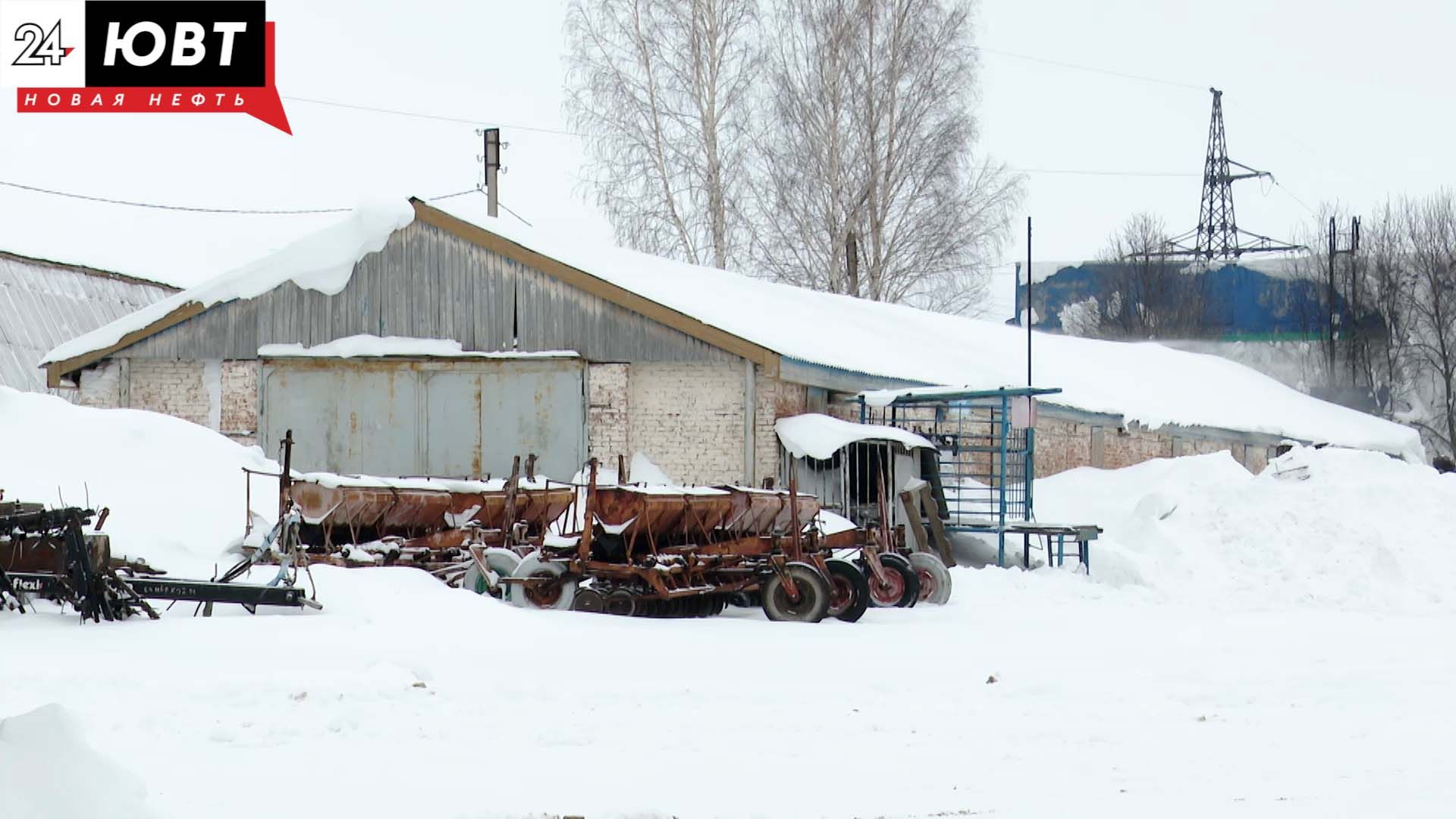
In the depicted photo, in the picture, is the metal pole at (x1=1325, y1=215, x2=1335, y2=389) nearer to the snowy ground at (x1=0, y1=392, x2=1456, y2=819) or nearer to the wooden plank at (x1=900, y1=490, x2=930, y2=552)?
the wooden plank at (x1=900, y1=490, x2=930, y2=552)

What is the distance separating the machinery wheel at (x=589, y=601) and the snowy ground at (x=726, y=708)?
493mm

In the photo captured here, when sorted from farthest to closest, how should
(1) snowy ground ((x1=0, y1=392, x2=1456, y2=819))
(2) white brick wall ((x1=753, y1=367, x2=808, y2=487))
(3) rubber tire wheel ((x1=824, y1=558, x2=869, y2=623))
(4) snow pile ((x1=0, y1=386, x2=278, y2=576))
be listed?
(2) white brick wall ((x1=753, y1=367, x2=808, y2=487)) < (4) snow pile ((x1=0, y1=386, x2=278, y2=576)) < (3) rubber tire wheel ((x1=824, y1=558, x2=869, y2=623)) < (1) snowy ground ((x1=0, y1=392, x2=1456, y2=819))

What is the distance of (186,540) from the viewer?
14758mm

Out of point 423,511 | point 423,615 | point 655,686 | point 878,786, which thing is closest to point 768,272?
point 423,511

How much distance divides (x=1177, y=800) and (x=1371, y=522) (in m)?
12.4

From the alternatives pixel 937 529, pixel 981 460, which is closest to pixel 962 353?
pixel 981 460

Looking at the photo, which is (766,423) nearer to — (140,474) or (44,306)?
(140,474)

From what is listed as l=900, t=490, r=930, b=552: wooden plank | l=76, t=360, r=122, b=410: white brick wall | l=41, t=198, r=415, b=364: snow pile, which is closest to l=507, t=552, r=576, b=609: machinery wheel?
l=900, t=490, r=930, b=552: wooden plank

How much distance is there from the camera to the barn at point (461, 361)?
66.5 feet

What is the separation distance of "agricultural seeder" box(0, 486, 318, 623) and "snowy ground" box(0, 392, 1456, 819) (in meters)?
0.21

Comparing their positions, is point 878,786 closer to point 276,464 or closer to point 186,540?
point 186,540

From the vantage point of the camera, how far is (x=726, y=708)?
8.63m

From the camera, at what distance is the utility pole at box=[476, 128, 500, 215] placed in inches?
1141

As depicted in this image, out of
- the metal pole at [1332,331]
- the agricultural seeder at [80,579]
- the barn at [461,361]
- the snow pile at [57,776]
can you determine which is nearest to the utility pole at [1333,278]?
the metal pole at [1332,331]
